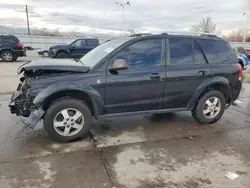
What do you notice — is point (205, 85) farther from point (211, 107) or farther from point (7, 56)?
point (7, 56)

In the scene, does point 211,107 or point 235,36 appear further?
point 235,36

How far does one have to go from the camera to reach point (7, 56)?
51.7ft

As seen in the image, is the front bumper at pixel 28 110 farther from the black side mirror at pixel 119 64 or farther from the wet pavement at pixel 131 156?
the black side mirror at pixel 119 64

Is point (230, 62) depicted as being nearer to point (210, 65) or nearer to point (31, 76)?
point (210, 65)

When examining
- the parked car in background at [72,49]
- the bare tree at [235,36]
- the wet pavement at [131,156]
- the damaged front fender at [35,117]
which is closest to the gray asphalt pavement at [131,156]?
the wet pavement at [131,156]

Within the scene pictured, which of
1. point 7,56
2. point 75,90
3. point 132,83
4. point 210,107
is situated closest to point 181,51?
point 132,83

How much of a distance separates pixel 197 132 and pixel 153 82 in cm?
130

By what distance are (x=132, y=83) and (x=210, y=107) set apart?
1.82 m

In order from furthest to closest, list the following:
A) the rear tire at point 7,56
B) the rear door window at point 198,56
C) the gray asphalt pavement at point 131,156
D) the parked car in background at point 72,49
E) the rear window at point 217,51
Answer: the parked car in background at point 72,49, the rear tire at point 7,56, the rear window at point 217,51, the rear door window at point 198,56, the gray asphalt pavement at point 131,156

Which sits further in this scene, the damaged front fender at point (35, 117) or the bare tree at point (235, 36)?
the bare tree at point (235, 36)

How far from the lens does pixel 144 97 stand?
4336 mm

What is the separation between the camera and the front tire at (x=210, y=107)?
4848mm

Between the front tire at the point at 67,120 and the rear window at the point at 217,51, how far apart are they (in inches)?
102

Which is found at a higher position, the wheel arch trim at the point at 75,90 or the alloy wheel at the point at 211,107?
the wheel arch trim at the point at 75,90
